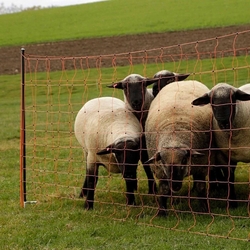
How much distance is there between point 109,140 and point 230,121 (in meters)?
1.82

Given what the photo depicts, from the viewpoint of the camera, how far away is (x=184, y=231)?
6188 mm

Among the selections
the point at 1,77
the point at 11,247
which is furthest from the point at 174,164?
the point at 1,77

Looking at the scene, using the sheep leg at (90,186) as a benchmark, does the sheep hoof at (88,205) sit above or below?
below

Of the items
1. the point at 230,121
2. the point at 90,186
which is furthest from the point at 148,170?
the point at 230,121

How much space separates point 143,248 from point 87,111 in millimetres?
3107

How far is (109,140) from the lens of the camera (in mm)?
7500

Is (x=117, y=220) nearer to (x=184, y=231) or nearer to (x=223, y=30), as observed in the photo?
(x=184, y=231)

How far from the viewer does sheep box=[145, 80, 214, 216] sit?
662 centimetres

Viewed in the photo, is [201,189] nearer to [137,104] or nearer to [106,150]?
[106,150]

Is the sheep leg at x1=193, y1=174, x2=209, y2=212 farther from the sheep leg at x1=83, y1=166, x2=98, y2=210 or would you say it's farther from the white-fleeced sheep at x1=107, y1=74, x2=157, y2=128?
the sheep leg at x1=83, y1=166, x2=98, y2=210

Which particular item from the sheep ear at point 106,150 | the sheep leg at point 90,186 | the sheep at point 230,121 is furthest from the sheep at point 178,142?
the sheep leg at point 90,186

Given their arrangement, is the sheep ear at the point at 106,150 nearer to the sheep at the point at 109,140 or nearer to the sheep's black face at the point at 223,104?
the sheep at the point at 109,140

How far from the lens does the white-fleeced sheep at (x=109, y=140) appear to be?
712 centimetres

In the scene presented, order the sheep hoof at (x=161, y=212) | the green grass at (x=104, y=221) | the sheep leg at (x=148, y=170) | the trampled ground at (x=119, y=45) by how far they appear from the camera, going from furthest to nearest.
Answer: the trampled ground at (x=119, y=45), the sheep leg at (x=148, y=170), the sheep hoof at (x=161, y=212), the green grass at (x=104, y=221)
